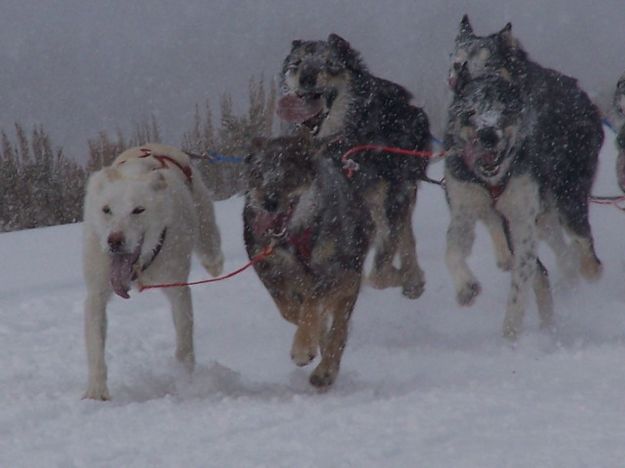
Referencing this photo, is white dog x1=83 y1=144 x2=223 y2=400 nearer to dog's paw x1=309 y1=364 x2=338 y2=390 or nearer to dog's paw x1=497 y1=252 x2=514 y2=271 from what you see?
dog's paw x1=309 y1=364 x2=338 y2=390

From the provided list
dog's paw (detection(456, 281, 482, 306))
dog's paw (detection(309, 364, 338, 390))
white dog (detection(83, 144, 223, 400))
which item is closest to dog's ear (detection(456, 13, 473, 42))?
dog's paw (detection(456, 281, 482, 306))

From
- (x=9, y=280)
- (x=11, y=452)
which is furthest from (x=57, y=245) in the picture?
(x=11, y=452)

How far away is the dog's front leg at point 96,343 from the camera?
3955 millimetres

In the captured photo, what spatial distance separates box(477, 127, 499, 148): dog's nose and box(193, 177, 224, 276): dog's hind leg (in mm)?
1317

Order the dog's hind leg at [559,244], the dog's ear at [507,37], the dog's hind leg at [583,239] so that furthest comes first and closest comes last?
the dog's hind leg at [559,244] < the dog's hind leg at [583,239] < the dog's ear at [507,37]

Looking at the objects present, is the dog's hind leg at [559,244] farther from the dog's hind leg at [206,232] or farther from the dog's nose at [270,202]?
the dog's nose at [270,202]

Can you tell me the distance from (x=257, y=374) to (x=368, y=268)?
70.7 inches

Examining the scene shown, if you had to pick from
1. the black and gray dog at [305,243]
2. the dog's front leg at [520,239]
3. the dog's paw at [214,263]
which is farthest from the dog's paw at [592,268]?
the dog's paw at [214,263]

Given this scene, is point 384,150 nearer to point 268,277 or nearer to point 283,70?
point 283,70

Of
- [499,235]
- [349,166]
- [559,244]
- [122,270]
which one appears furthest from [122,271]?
[559,244]

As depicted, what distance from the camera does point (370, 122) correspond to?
5.54m

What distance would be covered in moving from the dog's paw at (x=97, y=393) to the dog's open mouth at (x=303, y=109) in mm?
1900

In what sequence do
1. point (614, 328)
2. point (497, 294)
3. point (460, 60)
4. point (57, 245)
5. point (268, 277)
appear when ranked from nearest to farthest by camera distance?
point (268, 277) → point (614, 328) → point (460, 60) → point (497, 294) → point (57, 245)

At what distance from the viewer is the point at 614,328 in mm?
4852
